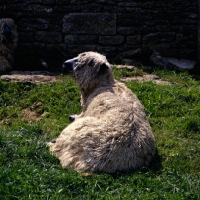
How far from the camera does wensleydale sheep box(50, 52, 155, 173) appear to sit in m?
5.74

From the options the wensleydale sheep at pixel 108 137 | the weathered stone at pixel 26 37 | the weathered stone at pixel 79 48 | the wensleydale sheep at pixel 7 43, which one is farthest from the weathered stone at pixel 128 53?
the wensleydale sheep at pixel 108 137

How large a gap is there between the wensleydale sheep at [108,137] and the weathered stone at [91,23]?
4.31 meters

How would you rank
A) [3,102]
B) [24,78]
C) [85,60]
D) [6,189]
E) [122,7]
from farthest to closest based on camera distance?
[122,7]
[24,78]
[3,102]
[85,60]
[6,189]

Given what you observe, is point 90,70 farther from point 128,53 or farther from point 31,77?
point 128,53

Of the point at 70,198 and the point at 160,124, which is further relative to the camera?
the point at 160,124

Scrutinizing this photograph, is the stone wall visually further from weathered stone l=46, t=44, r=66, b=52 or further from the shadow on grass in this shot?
the shadow on grass

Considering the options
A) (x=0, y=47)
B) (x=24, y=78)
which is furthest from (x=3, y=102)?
(x=0, y=47)

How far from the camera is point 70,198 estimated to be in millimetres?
5258

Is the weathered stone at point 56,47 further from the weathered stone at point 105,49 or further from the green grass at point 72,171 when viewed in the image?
the green grass at point 72,171

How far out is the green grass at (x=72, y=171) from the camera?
5.39m

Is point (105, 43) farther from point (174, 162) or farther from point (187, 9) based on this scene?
point (174, 162)

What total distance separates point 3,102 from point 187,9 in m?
4.90

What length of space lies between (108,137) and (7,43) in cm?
531

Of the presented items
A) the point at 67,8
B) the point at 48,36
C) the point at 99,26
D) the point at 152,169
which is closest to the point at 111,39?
the point at 99,26
